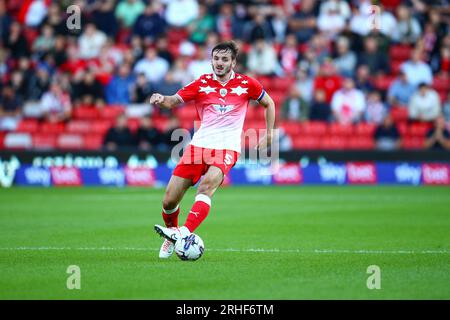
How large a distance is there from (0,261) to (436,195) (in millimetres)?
12459

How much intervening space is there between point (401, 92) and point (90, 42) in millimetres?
8837

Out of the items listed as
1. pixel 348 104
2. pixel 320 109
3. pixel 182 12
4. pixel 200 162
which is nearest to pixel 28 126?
pixel 182 12

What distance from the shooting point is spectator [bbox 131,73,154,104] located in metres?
24.9

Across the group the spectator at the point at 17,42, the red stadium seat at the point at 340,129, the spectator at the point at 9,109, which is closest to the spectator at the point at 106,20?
the spectator at the point at 17,42

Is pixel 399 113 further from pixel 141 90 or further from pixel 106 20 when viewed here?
pixel 106 20

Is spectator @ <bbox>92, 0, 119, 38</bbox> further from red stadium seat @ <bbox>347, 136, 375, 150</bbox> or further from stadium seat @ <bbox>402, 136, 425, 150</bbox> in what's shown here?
stadium seat @ <bbox>402, 136, 425, 150</bbox>

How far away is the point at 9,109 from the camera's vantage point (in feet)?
83.6

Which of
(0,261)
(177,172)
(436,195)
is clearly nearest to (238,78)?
(177,172)

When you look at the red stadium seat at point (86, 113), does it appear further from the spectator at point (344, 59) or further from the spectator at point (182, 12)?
the spectator at point (344, 59)

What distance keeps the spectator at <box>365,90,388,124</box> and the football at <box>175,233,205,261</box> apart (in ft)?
51.4

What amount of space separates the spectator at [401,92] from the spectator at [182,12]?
243 inches

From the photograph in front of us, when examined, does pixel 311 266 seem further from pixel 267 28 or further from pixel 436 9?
pixel 436 9

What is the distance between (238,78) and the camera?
34.9ft

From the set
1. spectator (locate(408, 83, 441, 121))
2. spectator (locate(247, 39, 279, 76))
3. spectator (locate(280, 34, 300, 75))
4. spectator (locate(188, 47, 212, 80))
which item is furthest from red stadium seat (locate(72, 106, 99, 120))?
Result: spectator (locate(408, 83, 441, 121))
